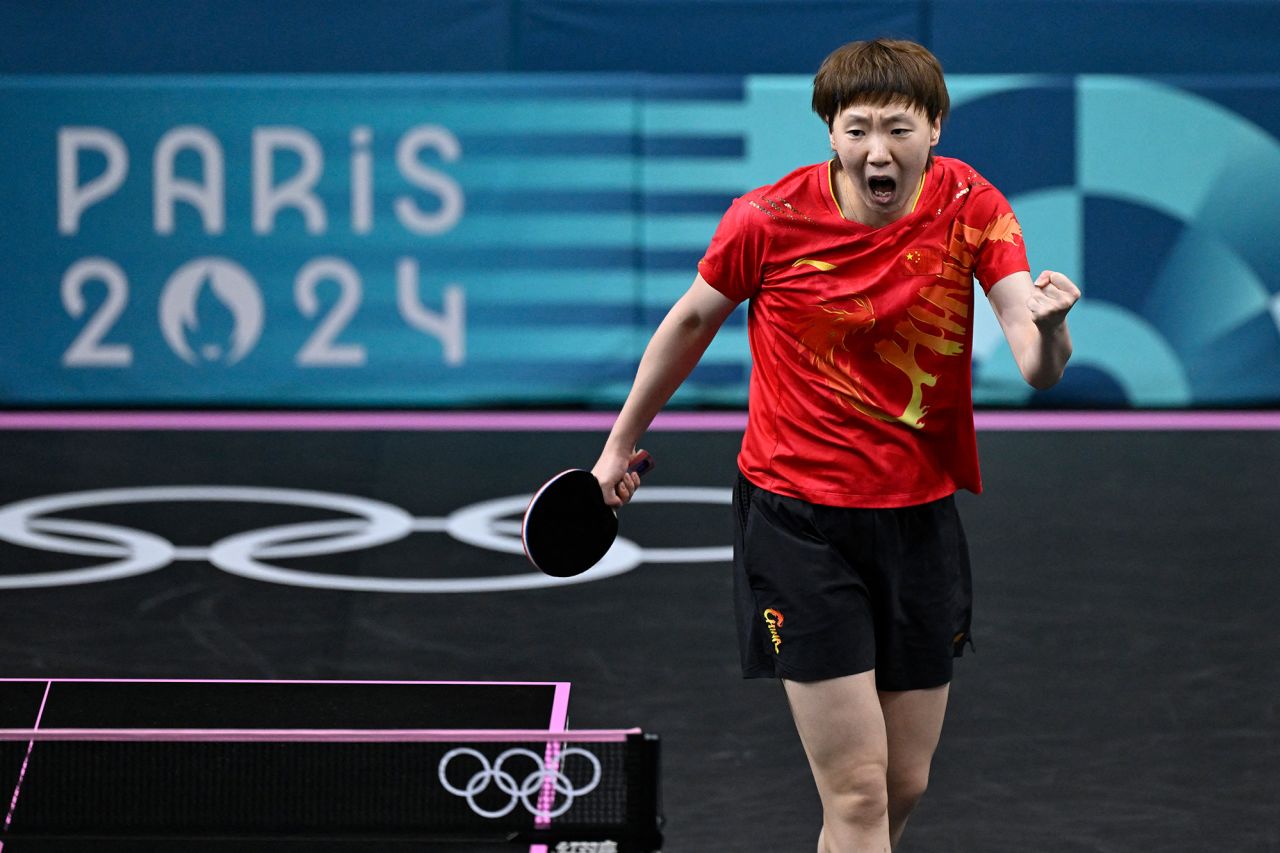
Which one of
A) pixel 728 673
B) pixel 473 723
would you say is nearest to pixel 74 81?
pixel 728 673

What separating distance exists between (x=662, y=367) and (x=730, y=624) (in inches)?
112

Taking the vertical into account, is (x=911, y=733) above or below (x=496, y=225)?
below

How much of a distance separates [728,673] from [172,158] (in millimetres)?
5382

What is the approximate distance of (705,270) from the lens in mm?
3355

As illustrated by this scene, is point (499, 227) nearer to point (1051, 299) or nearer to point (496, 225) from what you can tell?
point (496, 225)

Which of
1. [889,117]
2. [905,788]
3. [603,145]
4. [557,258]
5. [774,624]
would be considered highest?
[603,145]

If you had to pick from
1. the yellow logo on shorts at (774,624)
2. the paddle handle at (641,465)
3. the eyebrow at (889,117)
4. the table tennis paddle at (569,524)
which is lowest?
the yellow logo on shorts at (774,624)

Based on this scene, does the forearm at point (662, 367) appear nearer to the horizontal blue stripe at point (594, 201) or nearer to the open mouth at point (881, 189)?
the open mouth at point (881, 189)

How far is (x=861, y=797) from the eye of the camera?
326 cm

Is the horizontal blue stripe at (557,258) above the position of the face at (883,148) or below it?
below

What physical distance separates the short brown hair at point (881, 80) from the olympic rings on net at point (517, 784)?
4.05 feet

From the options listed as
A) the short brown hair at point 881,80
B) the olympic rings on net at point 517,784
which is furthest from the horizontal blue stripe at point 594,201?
the olympic rings on net at point 517,784

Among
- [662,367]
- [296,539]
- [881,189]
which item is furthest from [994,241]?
[296,539]

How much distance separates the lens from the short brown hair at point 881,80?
3152 mm
